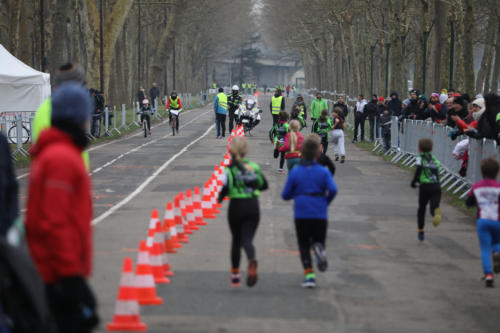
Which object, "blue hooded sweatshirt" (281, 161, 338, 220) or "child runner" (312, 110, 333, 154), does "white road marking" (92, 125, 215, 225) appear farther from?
"blue hooded sweatshirt" (281, 161, 338, 220)

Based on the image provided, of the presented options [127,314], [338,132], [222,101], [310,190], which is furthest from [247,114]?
[127,314]

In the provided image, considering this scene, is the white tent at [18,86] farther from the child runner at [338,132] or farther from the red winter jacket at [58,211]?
the red winter jacket at [58,211]

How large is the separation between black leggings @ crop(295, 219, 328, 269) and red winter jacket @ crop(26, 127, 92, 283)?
4.54 m

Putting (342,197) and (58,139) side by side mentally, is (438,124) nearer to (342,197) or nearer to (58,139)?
(342,197)

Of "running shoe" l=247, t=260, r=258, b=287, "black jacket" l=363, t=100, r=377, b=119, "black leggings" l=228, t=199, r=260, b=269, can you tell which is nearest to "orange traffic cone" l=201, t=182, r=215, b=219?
"black leggings" l=228, t=199, r=260, b=269

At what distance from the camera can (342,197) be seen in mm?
18422

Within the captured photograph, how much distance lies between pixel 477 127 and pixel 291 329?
9.82m

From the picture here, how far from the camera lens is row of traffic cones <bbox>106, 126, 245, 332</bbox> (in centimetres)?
763

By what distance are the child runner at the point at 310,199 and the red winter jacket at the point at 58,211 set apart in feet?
14.7

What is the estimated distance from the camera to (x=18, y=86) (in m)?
30.3

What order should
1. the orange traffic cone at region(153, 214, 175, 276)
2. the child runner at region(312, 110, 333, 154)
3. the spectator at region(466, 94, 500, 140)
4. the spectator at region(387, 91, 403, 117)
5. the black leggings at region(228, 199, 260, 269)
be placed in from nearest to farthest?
the black leggings at region(228, 199, 260, 269)
the orange traffic cone at region(153, 214, 175, 276)
the spectator at region(466, 94, 500, 140)
the child runner at region(312, 110, 333, 154)
the spectator at region(387, 91, 403, 117)

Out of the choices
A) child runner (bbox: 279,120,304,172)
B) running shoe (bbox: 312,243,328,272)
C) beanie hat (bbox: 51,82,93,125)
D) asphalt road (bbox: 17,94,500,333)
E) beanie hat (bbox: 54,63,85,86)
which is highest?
beanie hat (bbox: 54,63,85,86)

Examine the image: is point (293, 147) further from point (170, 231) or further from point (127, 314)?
point (127, 314)

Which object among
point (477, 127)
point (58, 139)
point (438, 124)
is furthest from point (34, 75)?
point (58, 139)
